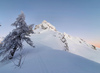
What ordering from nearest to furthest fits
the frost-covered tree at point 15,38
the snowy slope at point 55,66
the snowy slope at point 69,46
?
the snowy slope at point 55,66, the frost-covered tree at point 15,38, the snowy slope at point 69,46

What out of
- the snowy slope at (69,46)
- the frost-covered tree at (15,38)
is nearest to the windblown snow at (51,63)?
the frost-covered tree at (15,38)

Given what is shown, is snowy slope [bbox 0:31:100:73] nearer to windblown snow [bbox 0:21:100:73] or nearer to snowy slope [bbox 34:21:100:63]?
windblown snow [bbox 0:21:100:73]

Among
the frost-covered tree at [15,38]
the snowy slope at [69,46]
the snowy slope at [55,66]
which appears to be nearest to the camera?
the snowy slope at [55,66]

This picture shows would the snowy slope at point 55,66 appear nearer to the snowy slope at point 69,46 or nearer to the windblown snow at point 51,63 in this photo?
the windblown snow at point 51,63

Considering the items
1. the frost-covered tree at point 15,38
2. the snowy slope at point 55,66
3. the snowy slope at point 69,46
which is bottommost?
the snowy slope at point 55,66

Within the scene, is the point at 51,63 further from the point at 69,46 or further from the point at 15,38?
the point at 69,46

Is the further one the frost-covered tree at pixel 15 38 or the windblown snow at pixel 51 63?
the frost-covered tree at pixel 15 38

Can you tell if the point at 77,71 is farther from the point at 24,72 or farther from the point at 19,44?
the point at 19,44

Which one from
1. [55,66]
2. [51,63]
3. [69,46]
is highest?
[69,46]

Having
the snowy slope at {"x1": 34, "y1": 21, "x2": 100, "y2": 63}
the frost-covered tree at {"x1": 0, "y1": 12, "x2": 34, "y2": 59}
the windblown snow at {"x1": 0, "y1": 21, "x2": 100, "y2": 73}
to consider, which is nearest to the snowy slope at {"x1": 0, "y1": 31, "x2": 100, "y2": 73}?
the windblown snow at {"x1": 0, "y1": 21, "x2": 100, "y2": 73}

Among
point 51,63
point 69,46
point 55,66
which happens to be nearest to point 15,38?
point 51,63

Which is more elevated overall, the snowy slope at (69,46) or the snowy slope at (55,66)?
the snowy slope at (69,46)

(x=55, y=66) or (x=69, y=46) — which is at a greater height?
(x=69, y=46)

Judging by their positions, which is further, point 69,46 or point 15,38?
point 69,46
